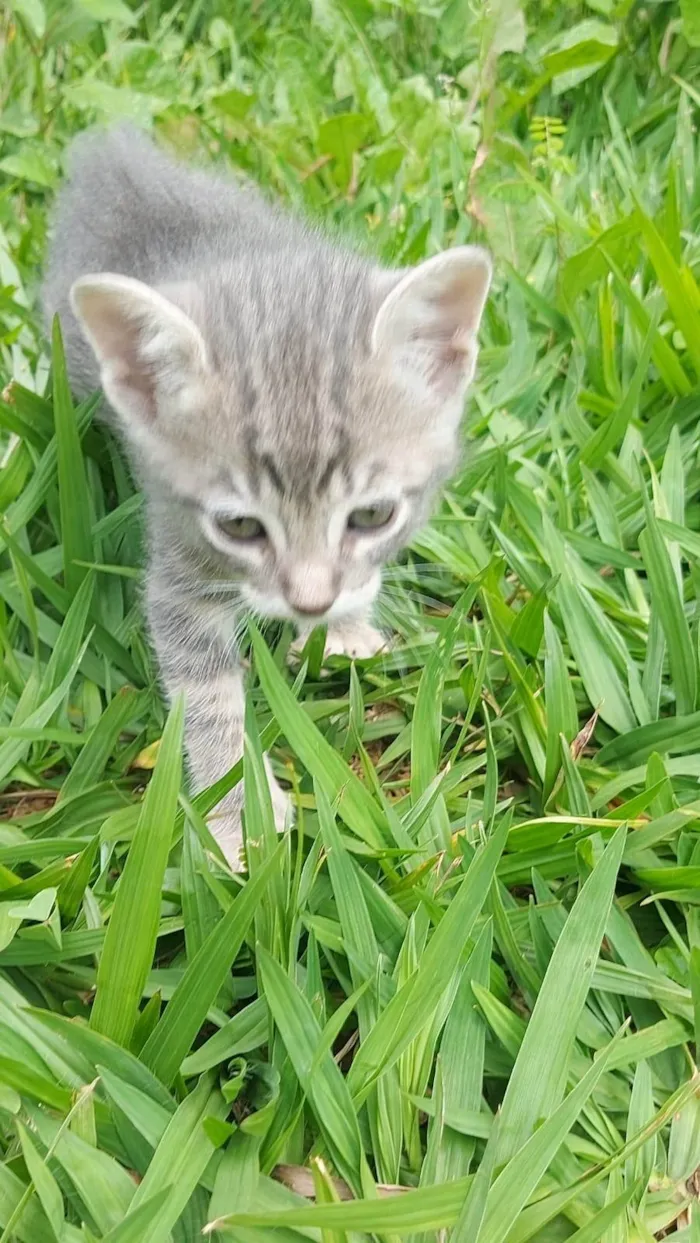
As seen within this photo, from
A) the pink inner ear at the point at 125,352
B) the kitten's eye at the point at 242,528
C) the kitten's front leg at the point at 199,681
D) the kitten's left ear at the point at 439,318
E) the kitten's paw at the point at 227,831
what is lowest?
the kitten's paw at the point at 227,831

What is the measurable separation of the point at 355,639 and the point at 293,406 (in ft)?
1.88

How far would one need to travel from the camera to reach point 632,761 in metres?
1.31

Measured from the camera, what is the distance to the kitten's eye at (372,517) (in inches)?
47.6

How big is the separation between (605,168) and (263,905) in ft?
7.42

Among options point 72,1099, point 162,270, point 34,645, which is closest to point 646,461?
point 162,270

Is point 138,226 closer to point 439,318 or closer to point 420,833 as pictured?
point 439,318

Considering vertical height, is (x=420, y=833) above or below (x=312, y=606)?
below

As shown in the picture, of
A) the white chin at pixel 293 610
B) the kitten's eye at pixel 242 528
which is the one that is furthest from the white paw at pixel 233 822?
the kitten's eye at pixel 242 528

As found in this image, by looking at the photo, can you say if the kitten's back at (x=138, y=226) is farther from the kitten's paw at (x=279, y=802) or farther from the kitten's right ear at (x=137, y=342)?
the kitten's paw at (x=279, y=802)

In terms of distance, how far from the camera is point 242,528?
120cm

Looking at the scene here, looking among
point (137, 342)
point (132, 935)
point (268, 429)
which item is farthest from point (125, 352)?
point (132, 935)

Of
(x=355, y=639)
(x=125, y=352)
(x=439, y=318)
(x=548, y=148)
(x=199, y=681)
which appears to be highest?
(x=125, y=352)

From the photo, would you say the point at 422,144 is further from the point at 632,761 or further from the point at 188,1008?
the point at 188,1008

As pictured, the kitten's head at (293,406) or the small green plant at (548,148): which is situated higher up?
the kitten's head at (293,406)
